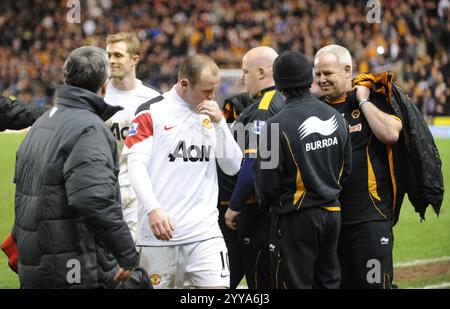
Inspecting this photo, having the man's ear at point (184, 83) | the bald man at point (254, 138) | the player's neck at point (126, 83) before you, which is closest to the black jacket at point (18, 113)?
the man's ear at point (184, 83)

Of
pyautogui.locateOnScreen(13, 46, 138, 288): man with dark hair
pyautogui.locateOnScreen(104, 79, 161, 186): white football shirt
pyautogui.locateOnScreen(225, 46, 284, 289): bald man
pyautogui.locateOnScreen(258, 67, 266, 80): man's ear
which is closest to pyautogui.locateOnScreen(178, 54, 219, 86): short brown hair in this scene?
pyautogui.locateOnScreen(225, 46, 284, 289): bald man

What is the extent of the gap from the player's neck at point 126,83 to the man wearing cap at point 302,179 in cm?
213

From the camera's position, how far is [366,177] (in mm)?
6270

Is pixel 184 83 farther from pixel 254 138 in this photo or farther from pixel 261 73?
pixel 261 73

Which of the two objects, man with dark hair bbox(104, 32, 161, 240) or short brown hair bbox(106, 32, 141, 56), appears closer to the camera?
man with dark hair bbox(104, 32, 161, 240)

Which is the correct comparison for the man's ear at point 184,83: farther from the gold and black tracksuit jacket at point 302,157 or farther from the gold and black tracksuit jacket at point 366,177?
the gold and black tracksuit jacket at point 366,177

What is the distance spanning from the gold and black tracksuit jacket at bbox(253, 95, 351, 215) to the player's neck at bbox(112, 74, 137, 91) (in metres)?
2.15

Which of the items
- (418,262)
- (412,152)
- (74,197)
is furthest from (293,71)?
(418,262)

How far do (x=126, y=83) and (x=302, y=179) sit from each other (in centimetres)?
254

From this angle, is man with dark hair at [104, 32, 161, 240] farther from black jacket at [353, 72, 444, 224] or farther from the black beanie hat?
black jacket at [353, 72, 444, 224]

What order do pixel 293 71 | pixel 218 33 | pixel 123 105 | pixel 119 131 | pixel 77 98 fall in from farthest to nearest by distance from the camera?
1. pixel 218 33
2. pixel 123 105
3. pixel 119 131
4. pixel 293 71
5. pixel 77 98

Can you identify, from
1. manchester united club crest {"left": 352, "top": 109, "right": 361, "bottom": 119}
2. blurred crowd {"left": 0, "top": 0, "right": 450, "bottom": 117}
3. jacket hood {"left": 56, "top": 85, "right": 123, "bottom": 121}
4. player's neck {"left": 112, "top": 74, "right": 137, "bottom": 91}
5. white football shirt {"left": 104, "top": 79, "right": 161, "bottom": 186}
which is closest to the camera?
jacket hood {"left": 56, "top": 85, "right": 123, "bottom": 121}

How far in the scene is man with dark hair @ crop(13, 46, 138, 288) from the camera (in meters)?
4.37
